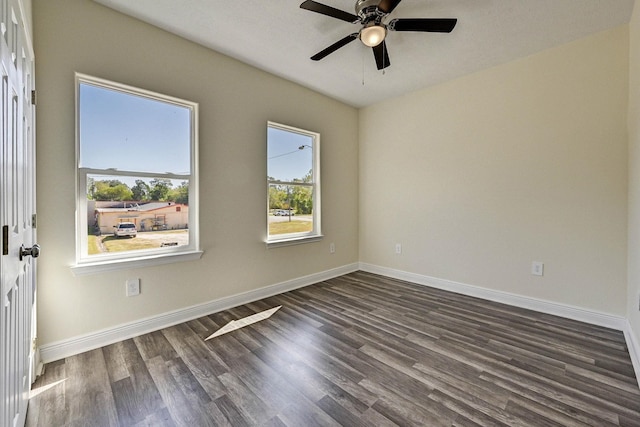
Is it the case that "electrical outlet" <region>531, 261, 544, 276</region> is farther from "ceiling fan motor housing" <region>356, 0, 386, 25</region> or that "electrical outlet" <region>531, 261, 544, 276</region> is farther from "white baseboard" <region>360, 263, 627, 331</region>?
"ceiling fan motor housing" <region>356, 0, 386, 25</region>

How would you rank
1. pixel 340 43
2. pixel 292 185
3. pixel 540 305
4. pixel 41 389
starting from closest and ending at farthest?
pixel 41 389
pixel 340 43
pixel 540 305
pixel 292 185

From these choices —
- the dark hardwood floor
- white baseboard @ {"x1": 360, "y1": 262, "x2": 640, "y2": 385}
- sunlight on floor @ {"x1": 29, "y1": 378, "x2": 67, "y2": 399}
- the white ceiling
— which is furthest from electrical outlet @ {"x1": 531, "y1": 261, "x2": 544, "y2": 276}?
sunlight on floor @ {"x1": 29, "y1": 378, "x2": 67, "y2": 399}

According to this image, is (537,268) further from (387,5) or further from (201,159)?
(201,159)

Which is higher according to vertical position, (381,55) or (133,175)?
(381,55)

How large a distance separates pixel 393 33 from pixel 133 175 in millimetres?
2542

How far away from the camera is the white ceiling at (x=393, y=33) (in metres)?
2.10

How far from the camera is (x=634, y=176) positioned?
80.6 inches

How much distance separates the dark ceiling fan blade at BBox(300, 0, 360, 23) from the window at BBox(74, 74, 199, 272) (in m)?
1.39

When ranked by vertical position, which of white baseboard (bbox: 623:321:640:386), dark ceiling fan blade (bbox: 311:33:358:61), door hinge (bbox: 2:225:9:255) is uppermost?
dark ceiling fan blade (bbox: 311:33:358:61)

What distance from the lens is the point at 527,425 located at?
1.37 metres

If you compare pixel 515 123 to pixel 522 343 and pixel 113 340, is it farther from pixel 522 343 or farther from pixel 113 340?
pixel 113 340

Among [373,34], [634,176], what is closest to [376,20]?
[373,34]

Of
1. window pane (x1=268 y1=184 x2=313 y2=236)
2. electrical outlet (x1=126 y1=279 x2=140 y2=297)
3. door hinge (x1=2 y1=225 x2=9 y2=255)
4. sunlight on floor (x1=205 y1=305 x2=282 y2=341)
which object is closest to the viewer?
door hinge (x1=2 y1=225 x2=9 y2=255)

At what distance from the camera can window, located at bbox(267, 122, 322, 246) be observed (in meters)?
3.29
